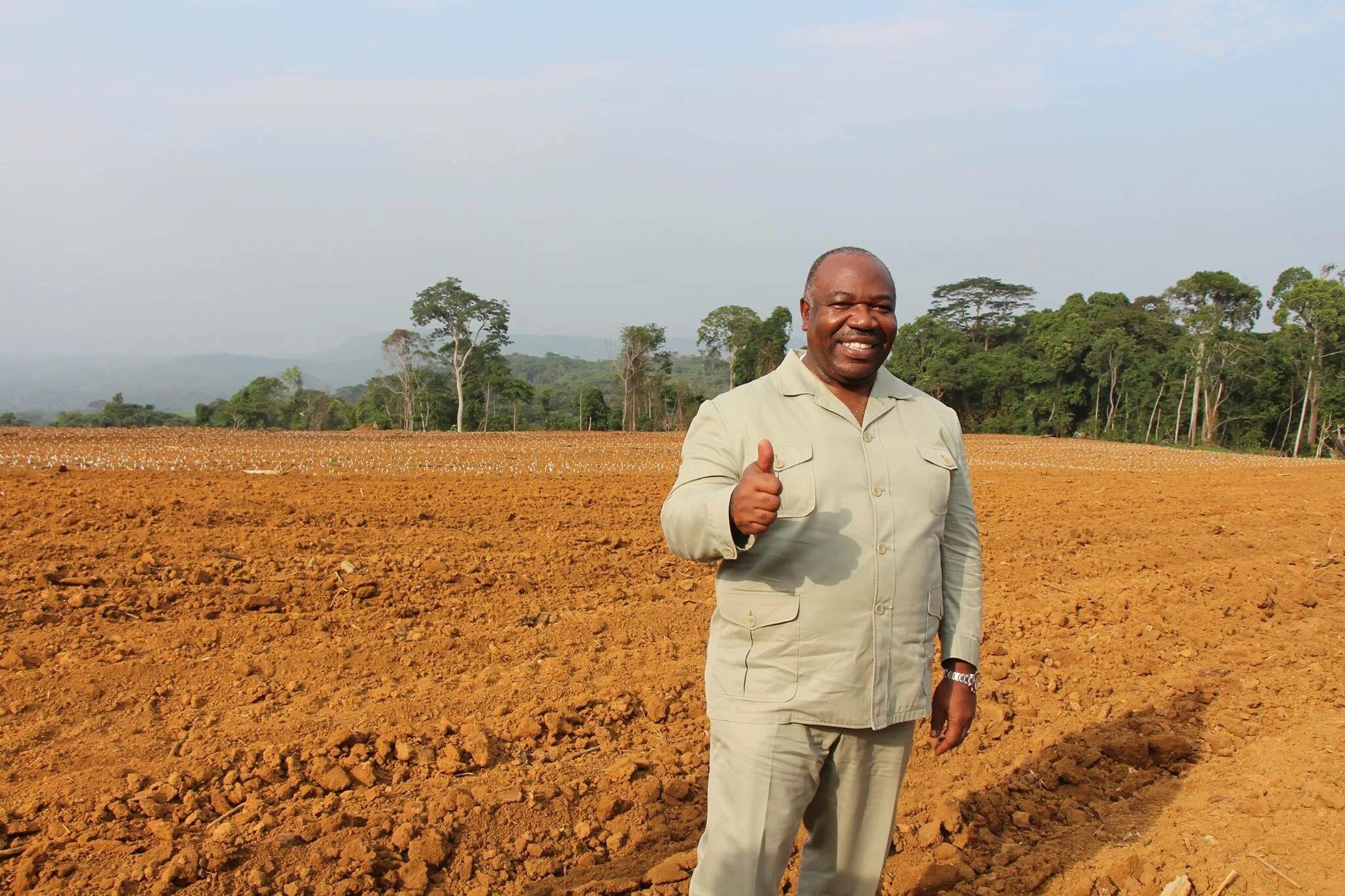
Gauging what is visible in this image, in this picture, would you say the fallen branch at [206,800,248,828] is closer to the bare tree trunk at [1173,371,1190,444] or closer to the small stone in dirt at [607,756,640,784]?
the small stone in dirt at [607,756,640,784]

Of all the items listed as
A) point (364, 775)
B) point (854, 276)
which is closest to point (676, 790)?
point (364, 775)

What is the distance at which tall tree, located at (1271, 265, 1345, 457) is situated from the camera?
104ft

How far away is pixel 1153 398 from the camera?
38219mm

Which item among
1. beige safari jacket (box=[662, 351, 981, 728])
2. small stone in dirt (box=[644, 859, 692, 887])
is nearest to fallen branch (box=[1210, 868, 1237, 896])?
beige safari jacket (box=[662, 351, 981, 728])

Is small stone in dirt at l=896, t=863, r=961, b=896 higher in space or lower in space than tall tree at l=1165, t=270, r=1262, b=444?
lower

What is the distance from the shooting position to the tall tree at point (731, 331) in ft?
126

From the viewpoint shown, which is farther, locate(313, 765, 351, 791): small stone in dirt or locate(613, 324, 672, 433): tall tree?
locate(613, 324, 672, 433): tall tree

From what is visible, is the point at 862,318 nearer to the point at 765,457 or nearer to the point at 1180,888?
the point at 765,457

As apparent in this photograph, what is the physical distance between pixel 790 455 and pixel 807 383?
0.64 ft

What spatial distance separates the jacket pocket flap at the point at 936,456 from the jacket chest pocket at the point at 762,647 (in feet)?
1.51

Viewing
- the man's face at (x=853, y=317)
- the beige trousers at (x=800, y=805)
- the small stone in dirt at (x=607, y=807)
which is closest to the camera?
the beige trousers at (x=800, y=805)

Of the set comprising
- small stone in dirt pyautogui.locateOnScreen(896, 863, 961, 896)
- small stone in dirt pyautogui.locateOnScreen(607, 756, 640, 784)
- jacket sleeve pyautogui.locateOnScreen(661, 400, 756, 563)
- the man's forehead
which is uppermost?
the man's forehead

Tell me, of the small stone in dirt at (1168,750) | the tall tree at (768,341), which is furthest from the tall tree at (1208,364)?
the small stone in dirt at (1168,750)

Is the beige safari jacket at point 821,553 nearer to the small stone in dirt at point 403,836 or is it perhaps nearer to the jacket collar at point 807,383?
the jacket collar at point 807,383
